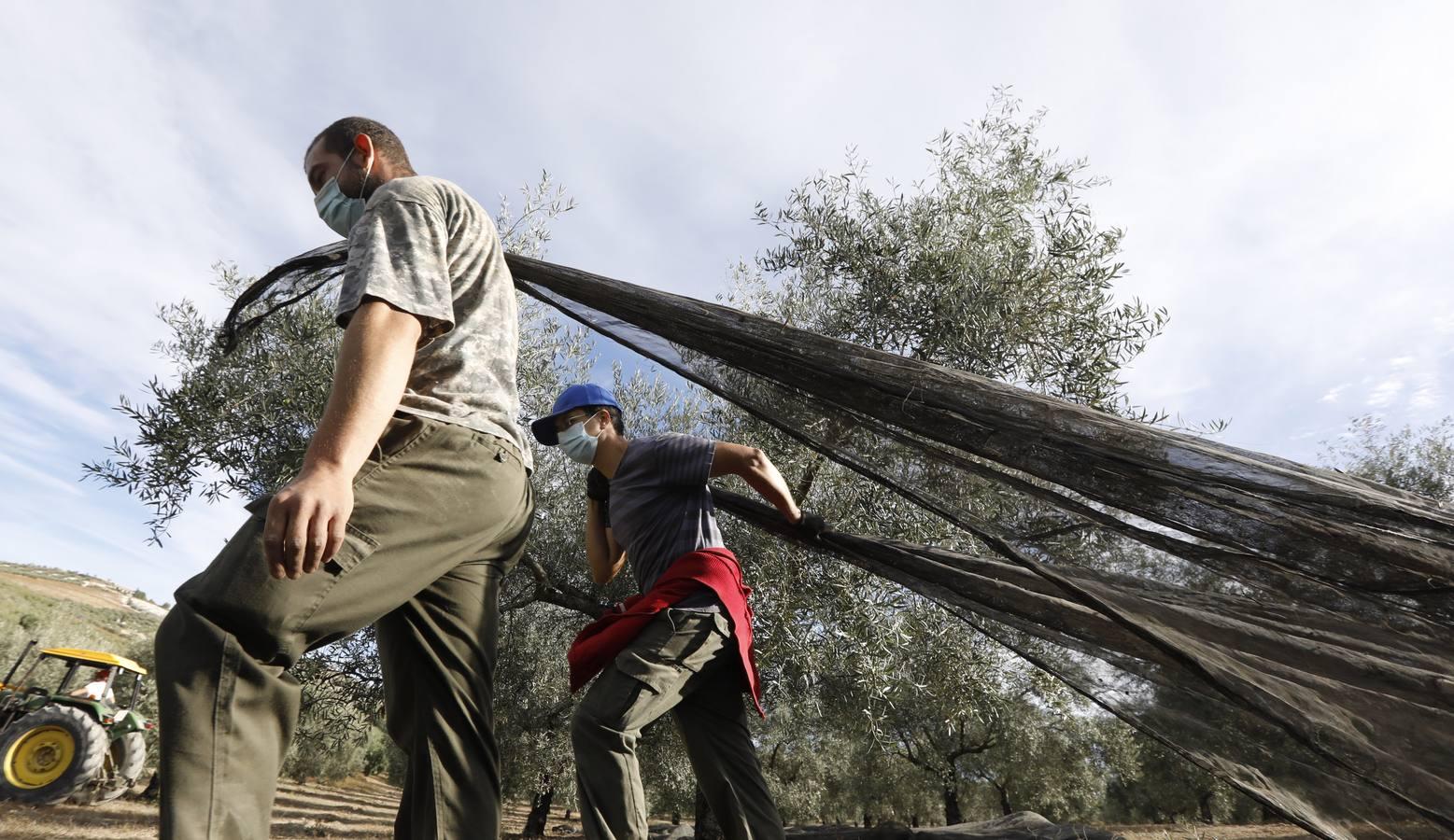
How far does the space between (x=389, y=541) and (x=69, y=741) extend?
14.3 metres

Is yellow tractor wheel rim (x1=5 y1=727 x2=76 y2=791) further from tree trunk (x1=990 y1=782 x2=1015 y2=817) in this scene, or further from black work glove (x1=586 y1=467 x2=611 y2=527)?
tree trunk (x1=990 y1=782 x2=1015 y2=817)

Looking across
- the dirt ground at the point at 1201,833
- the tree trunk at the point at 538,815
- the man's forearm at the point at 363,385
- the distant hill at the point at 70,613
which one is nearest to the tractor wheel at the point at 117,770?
the tree trunk at the point at 538,815

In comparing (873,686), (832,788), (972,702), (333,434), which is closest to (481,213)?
(333,434)

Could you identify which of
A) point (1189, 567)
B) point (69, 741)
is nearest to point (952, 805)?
point (69, 741)

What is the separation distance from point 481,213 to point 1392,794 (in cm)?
256

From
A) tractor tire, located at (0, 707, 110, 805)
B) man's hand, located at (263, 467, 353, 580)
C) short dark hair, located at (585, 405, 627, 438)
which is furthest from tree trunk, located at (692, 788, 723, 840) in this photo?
man's hand, located at (263, 467, 353, 580)

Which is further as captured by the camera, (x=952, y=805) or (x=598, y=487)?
(x=952, y=805)

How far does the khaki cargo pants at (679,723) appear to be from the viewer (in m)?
2.48

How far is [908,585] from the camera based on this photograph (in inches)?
117

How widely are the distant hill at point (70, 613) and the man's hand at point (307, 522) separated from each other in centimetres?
2390

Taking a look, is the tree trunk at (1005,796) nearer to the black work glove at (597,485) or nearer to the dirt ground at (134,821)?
the dirt ground at (134,821)

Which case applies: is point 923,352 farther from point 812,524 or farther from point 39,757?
point 39,757

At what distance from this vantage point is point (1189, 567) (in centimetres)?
241

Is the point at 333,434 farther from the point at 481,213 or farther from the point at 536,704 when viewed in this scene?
the point at 536,704
